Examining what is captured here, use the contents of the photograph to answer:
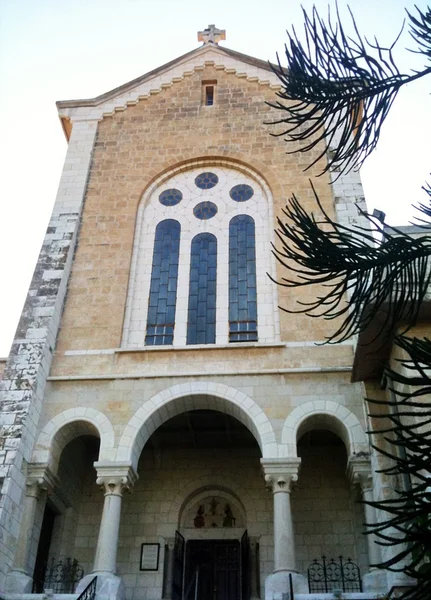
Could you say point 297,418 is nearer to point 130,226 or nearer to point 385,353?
point 385,353

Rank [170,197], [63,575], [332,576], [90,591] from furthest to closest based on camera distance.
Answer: [170,197]
[63,575]
[332,576]
[90,591]

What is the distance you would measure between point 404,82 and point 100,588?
28.9 feet

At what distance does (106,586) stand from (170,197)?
933cm

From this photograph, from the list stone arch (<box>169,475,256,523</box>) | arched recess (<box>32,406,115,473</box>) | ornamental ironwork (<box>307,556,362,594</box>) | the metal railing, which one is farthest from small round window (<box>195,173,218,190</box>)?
the metal railing

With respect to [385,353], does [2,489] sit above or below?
below

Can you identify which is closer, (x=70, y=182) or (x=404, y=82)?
(x=404, y=82)

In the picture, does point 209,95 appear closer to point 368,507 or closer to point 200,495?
point 200,495

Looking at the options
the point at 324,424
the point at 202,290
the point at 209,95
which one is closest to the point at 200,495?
the point at 324,424

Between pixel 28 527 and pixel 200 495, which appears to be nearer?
pixel 28 527

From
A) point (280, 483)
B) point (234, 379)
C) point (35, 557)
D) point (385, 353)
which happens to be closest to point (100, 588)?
point (35, 557)

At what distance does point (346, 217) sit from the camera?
48.3 feet

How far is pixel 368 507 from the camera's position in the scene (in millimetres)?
11133

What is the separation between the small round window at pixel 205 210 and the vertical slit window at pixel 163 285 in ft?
1.85

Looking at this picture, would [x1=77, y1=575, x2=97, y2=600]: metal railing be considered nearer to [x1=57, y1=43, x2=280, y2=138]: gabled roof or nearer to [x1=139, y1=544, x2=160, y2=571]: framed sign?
[x1=139, y1=544, x2=160, y2=571]: framed sign
